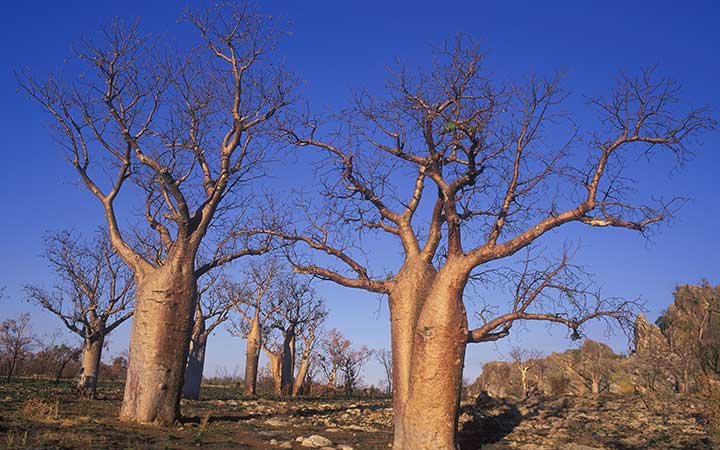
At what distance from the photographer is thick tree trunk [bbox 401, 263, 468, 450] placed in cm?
738

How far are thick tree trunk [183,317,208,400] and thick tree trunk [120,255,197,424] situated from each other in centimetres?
948

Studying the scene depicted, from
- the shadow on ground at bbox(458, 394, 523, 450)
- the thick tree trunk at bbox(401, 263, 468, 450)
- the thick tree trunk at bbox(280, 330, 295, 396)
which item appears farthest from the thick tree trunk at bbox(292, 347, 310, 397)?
the thick tree trunk at bbox(401, 263, 468, 450)

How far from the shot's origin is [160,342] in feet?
32.3

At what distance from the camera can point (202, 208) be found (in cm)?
1073

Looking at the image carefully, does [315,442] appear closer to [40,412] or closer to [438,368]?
[438,368]

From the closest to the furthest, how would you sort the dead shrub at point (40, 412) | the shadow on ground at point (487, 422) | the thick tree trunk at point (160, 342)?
1. the dead shrub at point (40, 412)
2. the thick tree trunk at point (160, 342)
3. the shadow on ground at point (487, 422)

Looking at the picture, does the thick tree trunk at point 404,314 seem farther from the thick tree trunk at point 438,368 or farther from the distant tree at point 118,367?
the distant tree at point 118,367

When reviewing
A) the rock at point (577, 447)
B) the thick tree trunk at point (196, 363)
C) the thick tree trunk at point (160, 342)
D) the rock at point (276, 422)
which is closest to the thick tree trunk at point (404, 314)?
the rock at point (577, 447)

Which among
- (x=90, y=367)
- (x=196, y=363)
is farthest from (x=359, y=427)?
(x=196, y=363)

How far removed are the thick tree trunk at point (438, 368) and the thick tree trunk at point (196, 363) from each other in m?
13.0

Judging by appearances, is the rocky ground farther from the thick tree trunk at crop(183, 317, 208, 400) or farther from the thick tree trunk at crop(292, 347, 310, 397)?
the thick tree trunk at crop(292, 347, 310, 397)

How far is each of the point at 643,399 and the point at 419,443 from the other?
8.53 metres

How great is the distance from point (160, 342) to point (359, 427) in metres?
3.93

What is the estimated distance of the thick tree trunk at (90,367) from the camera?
1531 cm
